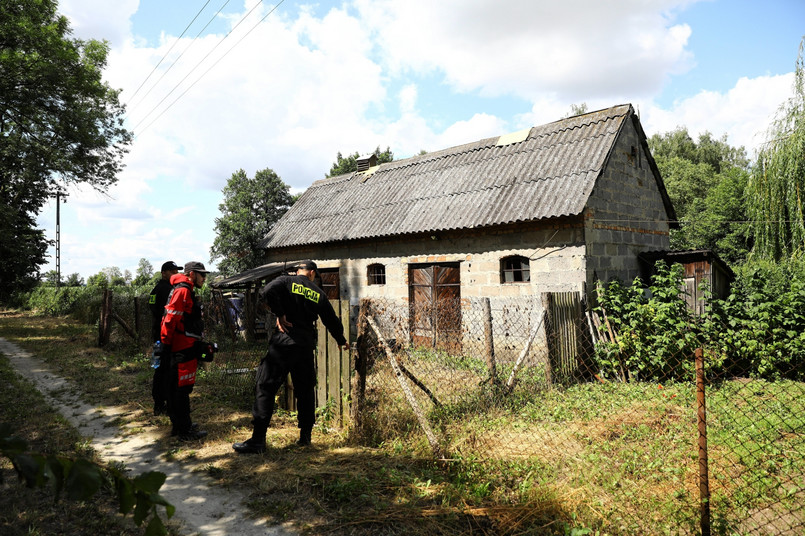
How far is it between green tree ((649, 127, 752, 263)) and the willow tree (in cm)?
543

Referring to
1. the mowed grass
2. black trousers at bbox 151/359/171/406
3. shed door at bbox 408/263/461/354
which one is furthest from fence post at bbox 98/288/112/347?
shed door at bbox 408/263/461/354

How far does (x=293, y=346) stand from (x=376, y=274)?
8267 mm

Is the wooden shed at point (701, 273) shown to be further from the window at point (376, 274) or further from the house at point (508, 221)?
the window at point (376, 274)

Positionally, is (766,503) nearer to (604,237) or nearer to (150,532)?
(150,532)

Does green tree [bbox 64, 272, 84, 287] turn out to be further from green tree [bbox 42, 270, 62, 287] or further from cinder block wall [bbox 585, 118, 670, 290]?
cinder block wall [bbox 585, 118, 670, 290]

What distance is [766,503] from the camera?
3.98 meters

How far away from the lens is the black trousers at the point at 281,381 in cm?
491

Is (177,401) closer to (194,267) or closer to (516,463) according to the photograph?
(194,267)

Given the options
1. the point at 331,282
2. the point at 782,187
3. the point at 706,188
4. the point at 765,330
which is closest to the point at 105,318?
the point at 331,282

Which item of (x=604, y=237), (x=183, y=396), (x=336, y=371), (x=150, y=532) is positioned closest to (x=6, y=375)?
(x=183, y=396)

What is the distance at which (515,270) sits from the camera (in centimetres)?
1034

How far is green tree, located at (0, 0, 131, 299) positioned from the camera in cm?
1383

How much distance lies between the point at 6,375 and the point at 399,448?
29.6 ft

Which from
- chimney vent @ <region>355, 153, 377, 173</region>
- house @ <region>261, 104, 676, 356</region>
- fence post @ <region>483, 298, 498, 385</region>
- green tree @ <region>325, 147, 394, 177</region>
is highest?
green tree @ <region>325, 147, 394, 177</region>
